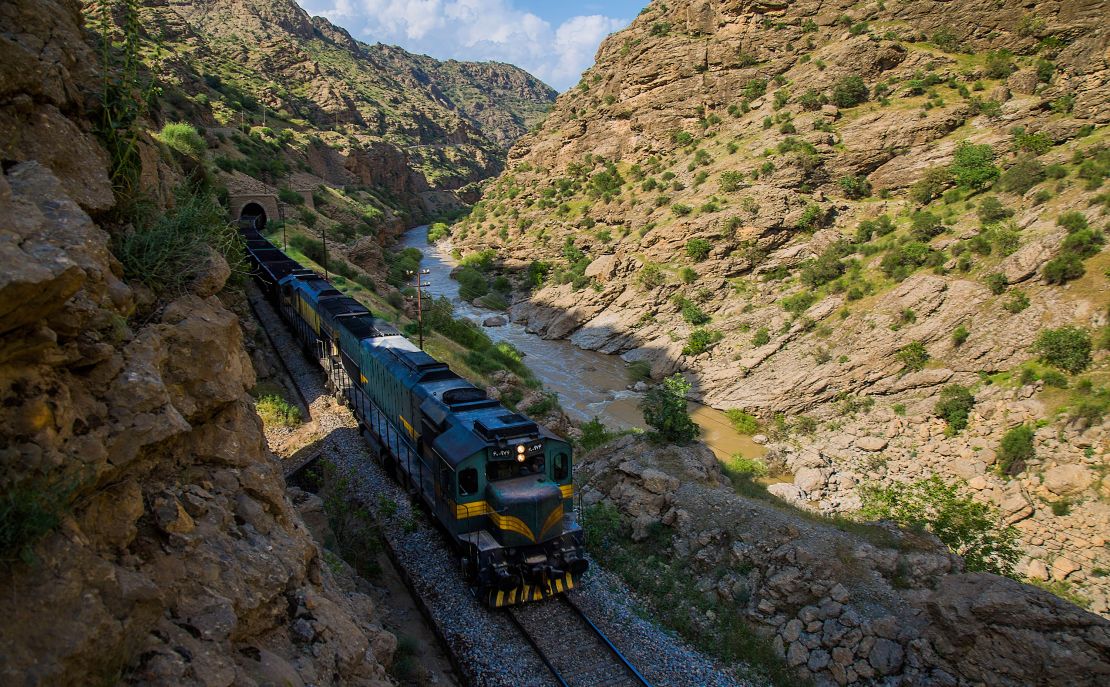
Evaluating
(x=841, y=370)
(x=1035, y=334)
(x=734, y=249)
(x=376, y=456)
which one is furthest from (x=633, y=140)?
(x=376, y=456)

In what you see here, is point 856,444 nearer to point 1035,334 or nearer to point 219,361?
point 1035,334

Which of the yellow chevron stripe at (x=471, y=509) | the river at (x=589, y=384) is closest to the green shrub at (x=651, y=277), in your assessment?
the river at (x=589, y=384)

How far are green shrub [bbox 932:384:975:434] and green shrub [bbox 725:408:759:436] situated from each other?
9.11 metres

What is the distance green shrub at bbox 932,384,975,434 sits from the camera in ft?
92.3

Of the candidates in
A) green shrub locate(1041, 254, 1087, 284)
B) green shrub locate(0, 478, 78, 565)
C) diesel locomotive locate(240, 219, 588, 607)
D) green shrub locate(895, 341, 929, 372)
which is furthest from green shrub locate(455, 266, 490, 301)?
green shrub locate(0, 478, 78, 565)

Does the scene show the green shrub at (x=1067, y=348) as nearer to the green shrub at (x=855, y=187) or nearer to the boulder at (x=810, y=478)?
the boulder at (x=810, y=478)

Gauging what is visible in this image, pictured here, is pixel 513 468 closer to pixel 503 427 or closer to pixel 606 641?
pixel 503 427

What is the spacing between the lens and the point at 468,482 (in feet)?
43.7

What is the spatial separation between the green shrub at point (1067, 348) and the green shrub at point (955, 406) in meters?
3.59

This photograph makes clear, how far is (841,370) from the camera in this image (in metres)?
34.6

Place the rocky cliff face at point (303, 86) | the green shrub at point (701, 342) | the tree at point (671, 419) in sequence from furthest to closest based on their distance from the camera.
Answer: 1. the rocky cliff face at point (303, 86)
2. the green shrub at point (701, 342)
3. the tree at point (671, 419)

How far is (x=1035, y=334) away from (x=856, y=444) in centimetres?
985

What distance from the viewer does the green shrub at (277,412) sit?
836 inches

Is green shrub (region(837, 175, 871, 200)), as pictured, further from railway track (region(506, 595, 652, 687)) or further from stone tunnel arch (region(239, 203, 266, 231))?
stone tunnel arch (region(239, 203, 266, 231))
